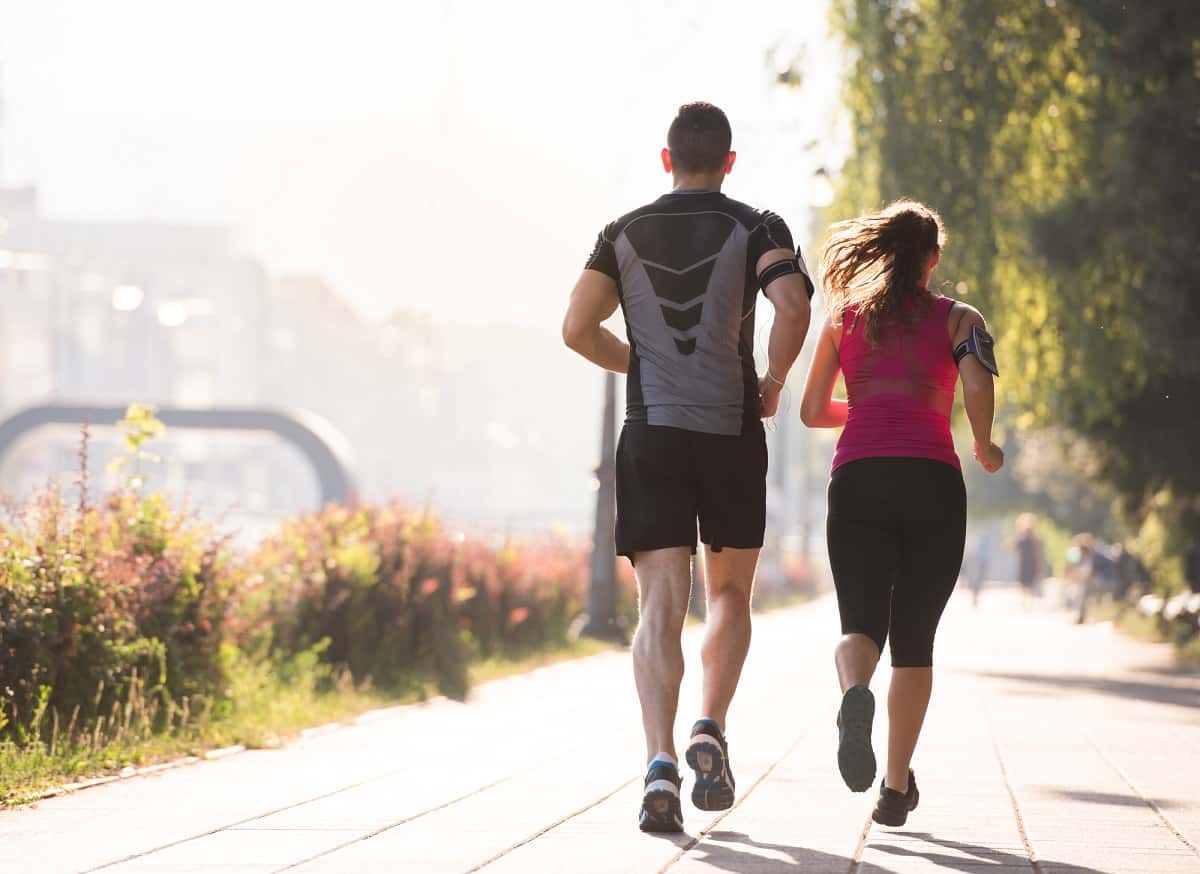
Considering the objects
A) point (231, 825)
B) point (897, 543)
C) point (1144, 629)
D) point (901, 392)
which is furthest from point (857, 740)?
point (1144, 629)

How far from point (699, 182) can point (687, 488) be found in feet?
3.14

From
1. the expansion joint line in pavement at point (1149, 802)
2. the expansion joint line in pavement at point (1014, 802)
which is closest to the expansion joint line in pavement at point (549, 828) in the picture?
the expansion joint line in pavement at point (1014, 802)

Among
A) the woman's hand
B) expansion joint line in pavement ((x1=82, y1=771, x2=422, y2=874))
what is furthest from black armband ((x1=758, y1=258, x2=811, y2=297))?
expansion joint line in pavement ((x1=82, y1=771, x2=422, y2=874))

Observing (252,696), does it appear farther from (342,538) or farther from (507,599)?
(507,599)

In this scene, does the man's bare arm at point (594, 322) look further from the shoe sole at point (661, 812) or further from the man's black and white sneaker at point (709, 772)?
the shoe sole at point (661, 812)

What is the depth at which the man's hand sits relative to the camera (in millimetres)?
6340

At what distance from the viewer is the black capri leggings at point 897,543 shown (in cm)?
624

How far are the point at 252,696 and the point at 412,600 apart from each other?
3.64 meters

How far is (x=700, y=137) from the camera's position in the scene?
6320 mm

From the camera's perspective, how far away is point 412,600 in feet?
47.5

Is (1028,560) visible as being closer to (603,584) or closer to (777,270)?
(603,584)

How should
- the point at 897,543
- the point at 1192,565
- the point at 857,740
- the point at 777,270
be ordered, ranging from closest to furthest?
the point at 857,740
the point at 777,270
the point at 897,543
the point at 1192,565

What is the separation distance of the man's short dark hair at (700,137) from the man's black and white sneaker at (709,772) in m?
1.73

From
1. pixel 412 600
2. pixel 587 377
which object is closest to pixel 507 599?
pixel 412 600
